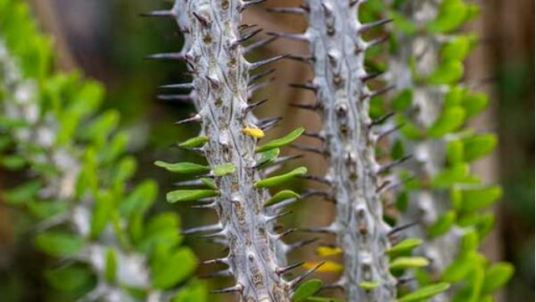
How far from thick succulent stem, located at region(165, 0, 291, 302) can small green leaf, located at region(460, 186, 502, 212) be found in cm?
37

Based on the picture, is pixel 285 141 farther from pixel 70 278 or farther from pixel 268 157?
pixel 70 278

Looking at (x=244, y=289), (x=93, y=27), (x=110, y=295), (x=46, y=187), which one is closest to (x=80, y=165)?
(x=46, y=187)

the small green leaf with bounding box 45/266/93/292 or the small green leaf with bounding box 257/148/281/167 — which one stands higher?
the small green leaf with bounding box 257/148/281/167

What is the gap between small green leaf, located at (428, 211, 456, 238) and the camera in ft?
2.81

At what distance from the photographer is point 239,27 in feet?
1.96

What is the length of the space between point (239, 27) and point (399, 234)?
36 centimetres

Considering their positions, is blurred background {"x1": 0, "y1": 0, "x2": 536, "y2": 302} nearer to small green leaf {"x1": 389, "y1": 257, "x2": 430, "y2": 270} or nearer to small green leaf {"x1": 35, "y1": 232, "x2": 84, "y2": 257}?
small green leaf {"x1": 35, "y1": 232, "x2": 84, "y2": 257}

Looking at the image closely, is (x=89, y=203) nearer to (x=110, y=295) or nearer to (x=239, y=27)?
(x=110, y=295)

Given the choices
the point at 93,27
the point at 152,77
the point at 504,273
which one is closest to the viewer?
the point at 504,273

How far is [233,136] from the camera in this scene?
596 millimetres

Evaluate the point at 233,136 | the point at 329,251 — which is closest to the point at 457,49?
the point at 329,251

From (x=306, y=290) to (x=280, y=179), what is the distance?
101 mm

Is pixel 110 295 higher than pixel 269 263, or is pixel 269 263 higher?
pixel 269 263

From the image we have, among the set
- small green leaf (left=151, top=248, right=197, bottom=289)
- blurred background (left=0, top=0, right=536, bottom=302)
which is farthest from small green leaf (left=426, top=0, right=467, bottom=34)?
blurred background (left=0, top=0, right=536, bottom=302)
